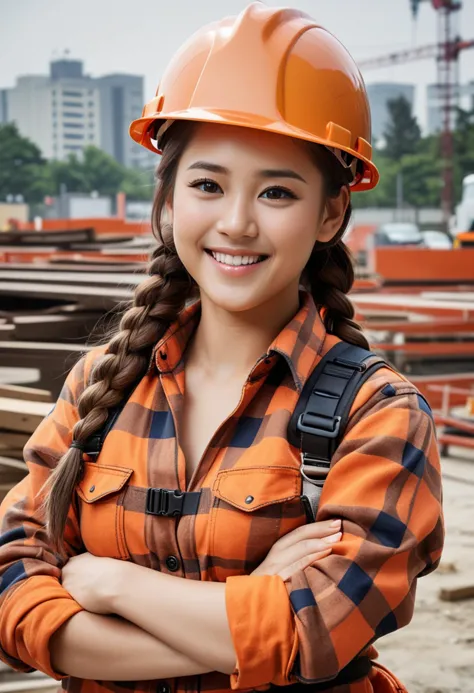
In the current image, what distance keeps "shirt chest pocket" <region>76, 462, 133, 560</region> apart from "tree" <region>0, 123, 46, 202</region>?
55.0 metres

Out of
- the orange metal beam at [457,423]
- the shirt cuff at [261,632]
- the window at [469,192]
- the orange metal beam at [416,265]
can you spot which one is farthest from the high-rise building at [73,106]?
the shirt cuff at [261,632]

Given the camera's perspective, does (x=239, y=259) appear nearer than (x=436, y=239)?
Yes

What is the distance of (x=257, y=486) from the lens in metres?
1.72

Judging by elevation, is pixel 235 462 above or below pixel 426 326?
above

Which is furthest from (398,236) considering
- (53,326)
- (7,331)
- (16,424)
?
(16,424)

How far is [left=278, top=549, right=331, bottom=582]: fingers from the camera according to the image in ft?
5.55

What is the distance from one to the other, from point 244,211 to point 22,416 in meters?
1.98

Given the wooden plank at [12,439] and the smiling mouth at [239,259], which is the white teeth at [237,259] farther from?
the wooden plank at [12,439]

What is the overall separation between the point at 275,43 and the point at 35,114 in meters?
89.3

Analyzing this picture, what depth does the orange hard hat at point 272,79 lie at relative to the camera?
1804 millimetres

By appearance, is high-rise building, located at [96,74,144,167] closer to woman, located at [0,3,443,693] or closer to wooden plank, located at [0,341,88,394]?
wooden plank, located at [0,341,88,394]

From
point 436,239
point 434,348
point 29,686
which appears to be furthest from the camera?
point 436,239

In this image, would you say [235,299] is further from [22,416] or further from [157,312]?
[22,416]

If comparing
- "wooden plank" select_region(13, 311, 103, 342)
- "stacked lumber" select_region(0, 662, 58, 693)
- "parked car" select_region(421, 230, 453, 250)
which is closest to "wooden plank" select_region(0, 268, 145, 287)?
"wooden plank" select_region(13, 311, 103, 342)
